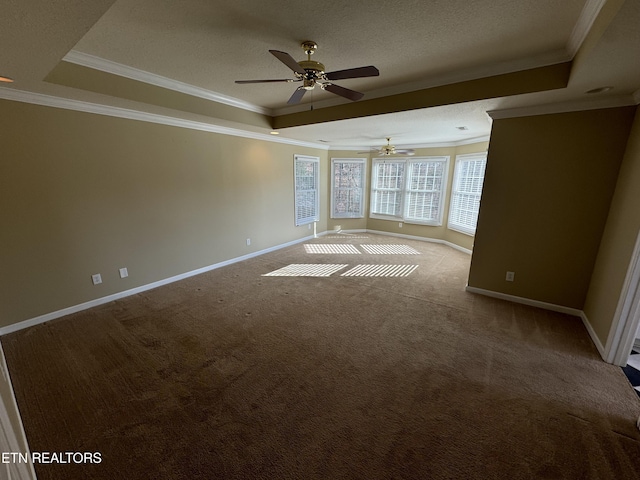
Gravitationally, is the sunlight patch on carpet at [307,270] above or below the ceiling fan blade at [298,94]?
below

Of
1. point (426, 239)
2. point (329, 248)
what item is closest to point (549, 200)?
point (426, 239)

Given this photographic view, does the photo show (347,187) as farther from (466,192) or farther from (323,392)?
(323,392)

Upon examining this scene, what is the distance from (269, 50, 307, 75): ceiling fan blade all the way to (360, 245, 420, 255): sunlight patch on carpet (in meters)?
4.20

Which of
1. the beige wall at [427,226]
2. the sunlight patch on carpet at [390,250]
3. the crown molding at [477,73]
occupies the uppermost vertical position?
the crown molding at [477,73]

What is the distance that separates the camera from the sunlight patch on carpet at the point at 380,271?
434 centimetres

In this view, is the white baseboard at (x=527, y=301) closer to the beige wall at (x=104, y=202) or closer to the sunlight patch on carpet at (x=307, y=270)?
the sunlight patch on carpet at (x=307, y=270)

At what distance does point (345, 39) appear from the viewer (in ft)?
6.87

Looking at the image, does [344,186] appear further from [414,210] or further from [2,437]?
[2,437]

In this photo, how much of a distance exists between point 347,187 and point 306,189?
1431mm

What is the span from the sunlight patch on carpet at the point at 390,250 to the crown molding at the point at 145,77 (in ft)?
12.2

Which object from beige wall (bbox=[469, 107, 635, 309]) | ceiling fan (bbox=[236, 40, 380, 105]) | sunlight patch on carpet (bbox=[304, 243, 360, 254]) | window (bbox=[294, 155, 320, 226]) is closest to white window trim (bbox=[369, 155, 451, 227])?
window (bbox=[294, 155, 320, 226])

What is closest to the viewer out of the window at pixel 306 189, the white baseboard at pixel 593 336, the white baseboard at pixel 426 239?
the white baseboard at pixel 593 336

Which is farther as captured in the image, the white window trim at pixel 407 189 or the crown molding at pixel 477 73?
the white window trim at pixel 407 189

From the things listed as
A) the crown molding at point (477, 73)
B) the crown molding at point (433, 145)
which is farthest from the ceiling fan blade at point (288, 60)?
the crown molding at point (433, 145)
